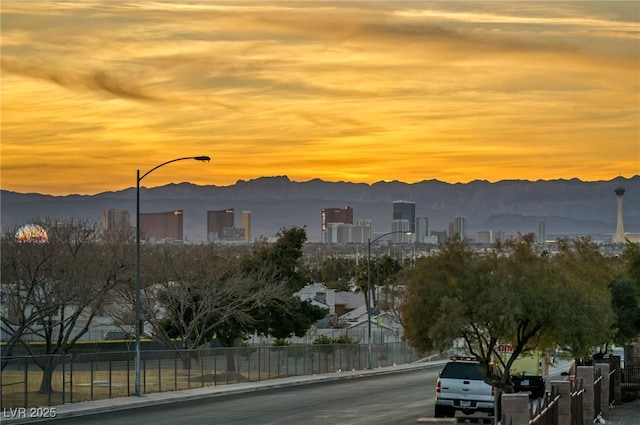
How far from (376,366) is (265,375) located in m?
17.2

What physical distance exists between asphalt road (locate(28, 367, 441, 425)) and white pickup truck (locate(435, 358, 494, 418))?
1.19m

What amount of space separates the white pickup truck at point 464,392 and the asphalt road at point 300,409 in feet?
3.91

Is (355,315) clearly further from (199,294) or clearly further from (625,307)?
(625,307)

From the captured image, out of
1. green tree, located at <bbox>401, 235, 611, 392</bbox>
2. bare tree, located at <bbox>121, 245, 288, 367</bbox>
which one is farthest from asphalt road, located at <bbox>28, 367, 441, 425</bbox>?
bare tree, located at <bbox>121, 245, 288, 367</bbox>

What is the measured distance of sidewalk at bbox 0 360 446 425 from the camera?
34375mm

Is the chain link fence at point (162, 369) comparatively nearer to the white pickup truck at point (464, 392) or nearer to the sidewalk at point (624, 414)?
the white pickup truck at point (464, 392)

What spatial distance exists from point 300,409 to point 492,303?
33.6ft

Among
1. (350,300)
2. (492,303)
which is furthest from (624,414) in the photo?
(350,300)

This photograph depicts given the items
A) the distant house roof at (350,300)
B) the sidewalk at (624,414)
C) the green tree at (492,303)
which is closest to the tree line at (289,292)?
Answer: the green tree at (492,303)

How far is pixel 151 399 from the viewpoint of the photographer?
41906 millimetres

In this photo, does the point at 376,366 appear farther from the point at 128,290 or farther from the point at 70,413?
the point at 70,413

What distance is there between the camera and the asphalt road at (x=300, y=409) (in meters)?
33.9

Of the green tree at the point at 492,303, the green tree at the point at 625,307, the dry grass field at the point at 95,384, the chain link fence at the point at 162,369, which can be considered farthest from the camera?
the green tree at the point at 625,307

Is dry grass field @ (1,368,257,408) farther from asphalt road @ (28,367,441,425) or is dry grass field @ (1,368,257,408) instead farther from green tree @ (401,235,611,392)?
green tree @ (401,235,611,392)
